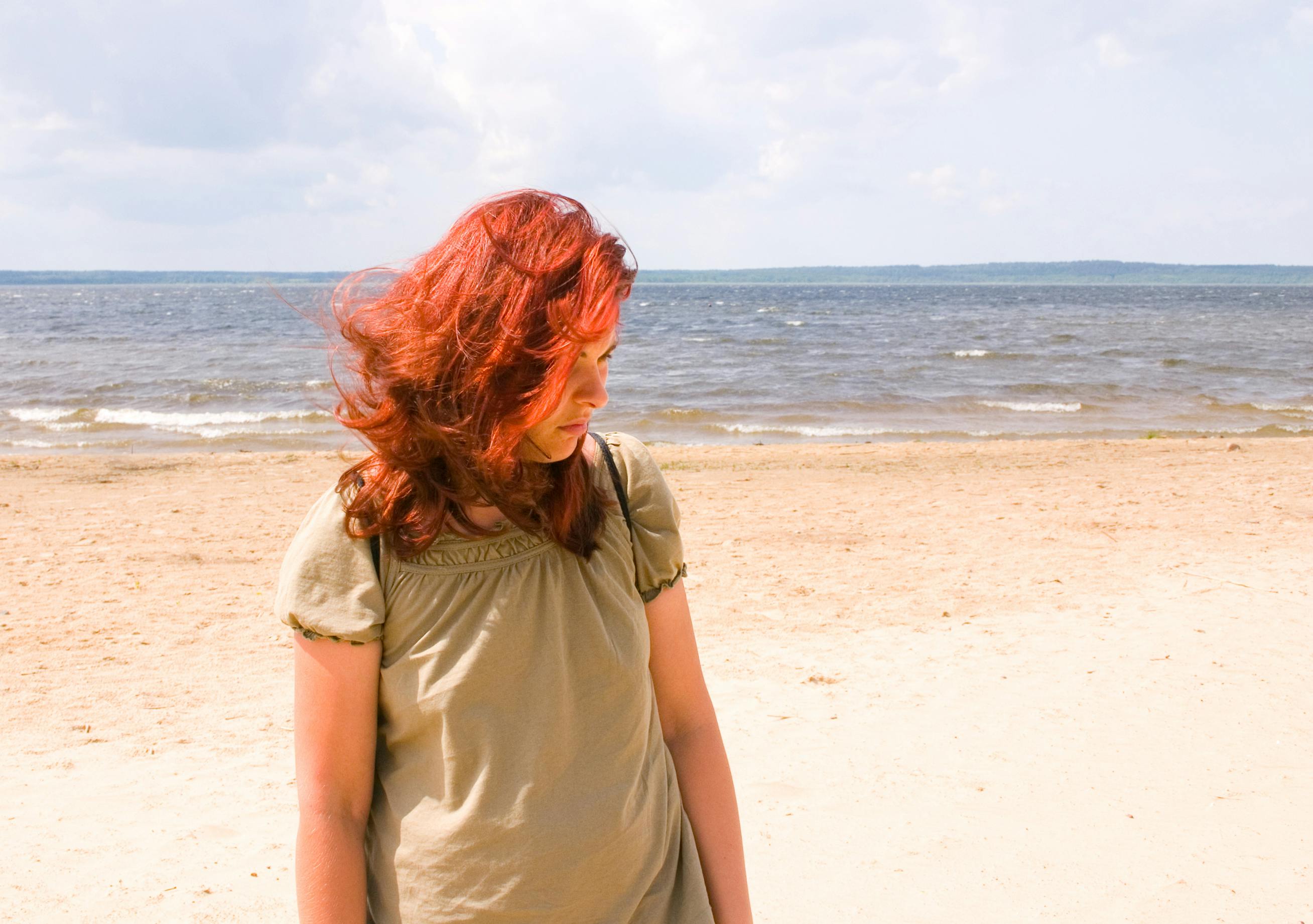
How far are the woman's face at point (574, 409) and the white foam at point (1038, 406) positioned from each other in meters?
20.3

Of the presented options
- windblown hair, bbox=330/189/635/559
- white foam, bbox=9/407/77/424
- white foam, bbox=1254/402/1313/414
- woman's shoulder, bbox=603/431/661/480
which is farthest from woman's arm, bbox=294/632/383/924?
white foam, bbox=1254/402/1313/414

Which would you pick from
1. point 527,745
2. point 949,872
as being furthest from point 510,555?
point 949,872

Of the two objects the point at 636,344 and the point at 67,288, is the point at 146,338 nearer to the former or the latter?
the point at 636,344

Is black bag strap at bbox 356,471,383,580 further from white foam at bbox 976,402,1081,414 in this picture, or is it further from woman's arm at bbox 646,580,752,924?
white foam at bbox 976,402,1081,414

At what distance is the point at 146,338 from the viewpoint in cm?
4025

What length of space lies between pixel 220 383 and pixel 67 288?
161 metres

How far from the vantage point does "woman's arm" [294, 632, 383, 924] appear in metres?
1.33

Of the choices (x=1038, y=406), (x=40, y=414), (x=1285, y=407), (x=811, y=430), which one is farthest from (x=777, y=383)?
(x=40, y=414)

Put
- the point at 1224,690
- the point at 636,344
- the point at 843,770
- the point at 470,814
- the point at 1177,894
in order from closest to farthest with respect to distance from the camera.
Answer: the point at 470,814, the point at 1177,894, the point at 843,770, the point at 1224,690, the point at 636,344

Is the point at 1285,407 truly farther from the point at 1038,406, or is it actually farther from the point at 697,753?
A: the point at 697,753

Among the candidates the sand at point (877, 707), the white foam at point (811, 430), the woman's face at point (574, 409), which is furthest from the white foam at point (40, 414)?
the woman's face at point (574, 409)

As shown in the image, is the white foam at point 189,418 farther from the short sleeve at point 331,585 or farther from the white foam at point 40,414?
the short sleeve at point 331,585

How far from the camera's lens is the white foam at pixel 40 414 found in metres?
19.4

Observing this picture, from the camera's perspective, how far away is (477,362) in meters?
1.32
